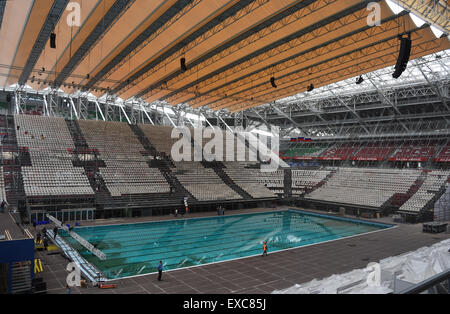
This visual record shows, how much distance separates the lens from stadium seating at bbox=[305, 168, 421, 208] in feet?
121

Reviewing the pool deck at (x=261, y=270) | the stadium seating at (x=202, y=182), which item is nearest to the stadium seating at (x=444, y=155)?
the pool deck at (x=261, y=270)

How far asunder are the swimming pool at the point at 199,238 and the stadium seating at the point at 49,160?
683cm

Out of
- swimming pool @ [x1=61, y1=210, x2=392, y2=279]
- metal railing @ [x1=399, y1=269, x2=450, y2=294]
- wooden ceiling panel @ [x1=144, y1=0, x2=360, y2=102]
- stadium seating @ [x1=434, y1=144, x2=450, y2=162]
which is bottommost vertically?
swimming pool @ [x1=61, y1=210, x2=392, y2=279]

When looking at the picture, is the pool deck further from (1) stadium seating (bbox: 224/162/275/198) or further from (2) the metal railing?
(1) stadium seating (bbox: 224/162/275/198)

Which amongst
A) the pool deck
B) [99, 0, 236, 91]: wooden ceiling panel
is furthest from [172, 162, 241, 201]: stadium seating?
the pool deck

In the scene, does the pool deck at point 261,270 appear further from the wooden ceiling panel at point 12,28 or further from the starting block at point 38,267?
the wooden ceiling panel at point 12,28

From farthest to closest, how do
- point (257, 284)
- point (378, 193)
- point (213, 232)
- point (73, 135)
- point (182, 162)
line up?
1. point (182, 162)
2. point (73, 135)
3. point (378, 193)
4. point (213, 232)
5. point (257, 284)

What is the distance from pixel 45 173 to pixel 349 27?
29.1 meters

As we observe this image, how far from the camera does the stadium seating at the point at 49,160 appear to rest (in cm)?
3014

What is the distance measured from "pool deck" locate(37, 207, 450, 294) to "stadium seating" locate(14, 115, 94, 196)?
14.6 m

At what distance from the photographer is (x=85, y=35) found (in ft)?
77.7

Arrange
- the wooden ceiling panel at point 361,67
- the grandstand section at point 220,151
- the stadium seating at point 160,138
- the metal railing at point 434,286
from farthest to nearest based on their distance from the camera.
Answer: the stadium seating at point 160,138, the wooden ceiling panel at point 361,67, the grandstand section at point 220,151, the metal railing at point 434,286

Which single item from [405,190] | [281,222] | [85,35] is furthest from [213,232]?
[405,190]

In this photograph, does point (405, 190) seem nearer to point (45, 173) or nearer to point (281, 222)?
point (281, 222)
